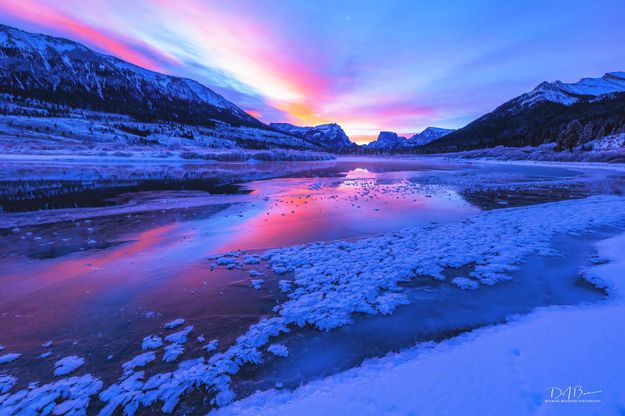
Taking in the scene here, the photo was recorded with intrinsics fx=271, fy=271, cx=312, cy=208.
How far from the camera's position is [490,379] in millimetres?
3262

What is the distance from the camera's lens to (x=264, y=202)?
16.6 m

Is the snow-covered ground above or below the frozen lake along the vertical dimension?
above

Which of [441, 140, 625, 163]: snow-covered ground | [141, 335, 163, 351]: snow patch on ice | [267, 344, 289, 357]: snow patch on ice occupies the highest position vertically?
[441, 140, 625, 163]: snow-covered ground

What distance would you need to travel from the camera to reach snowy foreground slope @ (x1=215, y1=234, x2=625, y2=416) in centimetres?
291

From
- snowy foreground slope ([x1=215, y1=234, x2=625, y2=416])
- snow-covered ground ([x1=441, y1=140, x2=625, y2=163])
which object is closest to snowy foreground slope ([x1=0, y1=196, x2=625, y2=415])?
snowy foreground slope ([x1=215, y1=234, x2=625, y2=416])

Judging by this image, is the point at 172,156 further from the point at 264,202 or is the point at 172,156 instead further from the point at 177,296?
the point at 177,296

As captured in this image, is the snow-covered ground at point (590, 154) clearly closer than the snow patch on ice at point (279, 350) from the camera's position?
No

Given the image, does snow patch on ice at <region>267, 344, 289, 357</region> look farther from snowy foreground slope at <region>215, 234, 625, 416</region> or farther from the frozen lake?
snowy foreground slope at <region>215, 234, 625, 416</region>
